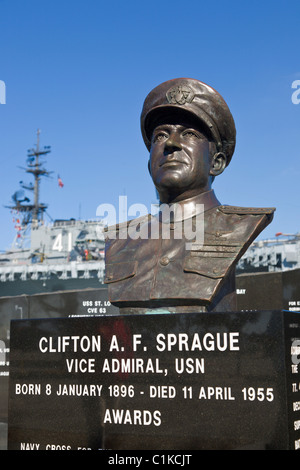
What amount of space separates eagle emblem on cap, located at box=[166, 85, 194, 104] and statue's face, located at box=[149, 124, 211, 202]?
0.24 meters

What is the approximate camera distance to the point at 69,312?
444 inches

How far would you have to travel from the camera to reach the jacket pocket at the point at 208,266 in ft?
15.7

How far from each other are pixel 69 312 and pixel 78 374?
700 centimetres

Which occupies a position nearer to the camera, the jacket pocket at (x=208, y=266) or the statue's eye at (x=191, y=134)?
the jacket pocket at (x=208, y=266)

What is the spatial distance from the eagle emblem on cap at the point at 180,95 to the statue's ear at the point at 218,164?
2.16 ft

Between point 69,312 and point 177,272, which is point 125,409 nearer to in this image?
point 177,272

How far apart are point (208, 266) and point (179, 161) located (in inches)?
43.2

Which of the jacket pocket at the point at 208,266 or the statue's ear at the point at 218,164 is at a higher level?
the statue's ear at the point at 218,164

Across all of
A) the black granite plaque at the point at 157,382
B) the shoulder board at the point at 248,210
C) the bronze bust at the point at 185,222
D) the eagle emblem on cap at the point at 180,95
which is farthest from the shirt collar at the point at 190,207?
the black granite plaque at the point at 157,382

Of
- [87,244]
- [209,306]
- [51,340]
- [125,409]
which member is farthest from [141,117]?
[87,244]

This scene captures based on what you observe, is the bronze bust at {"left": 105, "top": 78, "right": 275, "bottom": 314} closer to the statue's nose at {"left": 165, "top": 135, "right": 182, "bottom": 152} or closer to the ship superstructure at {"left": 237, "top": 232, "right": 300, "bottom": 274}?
the statue's nose at {"left": 165, "top": 135, "right": 182, "bottom": 152}

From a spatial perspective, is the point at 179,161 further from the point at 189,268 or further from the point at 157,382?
the point at 157,382

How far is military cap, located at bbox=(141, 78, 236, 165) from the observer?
206 inches

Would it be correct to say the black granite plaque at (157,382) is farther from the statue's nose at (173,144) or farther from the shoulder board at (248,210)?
the statue's nose at (173,144)
